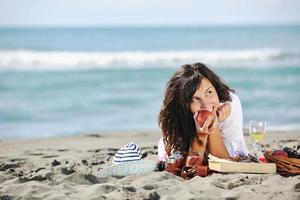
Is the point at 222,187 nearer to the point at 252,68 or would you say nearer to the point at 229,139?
the point at 229,139

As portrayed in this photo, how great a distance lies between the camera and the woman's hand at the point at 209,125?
188 inches

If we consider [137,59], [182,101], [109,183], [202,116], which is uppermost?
[137,59]

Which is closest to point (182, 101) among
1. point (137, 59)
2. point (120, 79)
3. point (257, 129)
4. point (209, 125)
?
point (209, 125)

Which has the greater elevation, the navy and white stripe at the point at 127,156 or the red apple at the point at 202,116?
the red apple at the point at 202,116

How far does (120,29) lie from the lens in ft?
126

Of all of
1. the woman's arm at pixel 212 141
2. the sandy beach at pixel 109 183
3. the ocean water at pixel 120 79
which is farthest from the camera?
the ocean water at pixel 120 79

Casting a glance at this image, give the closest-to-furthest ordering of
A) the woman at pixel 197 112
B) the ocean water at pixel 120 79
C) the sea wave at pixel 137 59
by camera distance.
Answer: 1. the woman at pixel 197 112
2. the ocean water at pixel 120 79
3. the sea wave at pixel 137 59

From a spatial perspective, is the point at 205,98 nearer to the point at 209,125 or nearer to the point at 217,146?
the point at 209,125

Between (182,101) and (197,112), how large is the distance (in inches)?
8.5

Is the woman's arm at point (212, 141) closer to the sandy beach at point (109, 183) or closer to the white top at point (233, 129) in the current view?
Result: the white top at point (233, 129)

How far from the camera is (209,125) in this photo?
15.8 ft

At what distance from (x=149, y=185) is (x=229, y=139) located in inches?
34.7

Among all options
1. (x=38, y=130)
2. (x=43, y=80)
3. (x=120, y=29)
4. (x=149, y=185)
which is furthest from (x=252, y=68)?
(x=120, y=29)

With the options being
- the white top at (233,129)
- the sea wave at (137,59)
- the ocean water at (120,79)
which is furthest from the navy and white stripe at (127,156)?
the sea wave at (137,59)
